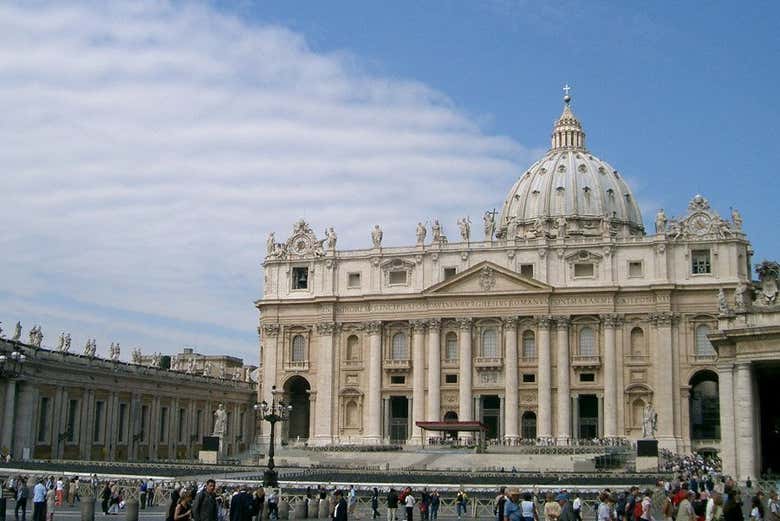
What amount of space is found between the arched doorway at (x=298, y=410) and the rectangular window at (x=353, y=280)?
1020 centimetres

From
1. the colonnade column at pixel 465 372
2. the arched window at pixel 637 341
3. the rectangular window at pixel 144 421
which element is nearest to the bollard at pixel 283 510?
the rectangular window at pixel 144 421

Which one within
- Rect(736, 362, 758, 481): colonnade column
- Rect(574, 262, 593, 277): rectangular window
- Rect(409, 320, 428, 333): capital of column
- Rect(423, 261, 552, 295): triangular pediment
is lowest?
Rect(736, 362, 758, 481): colonnade column

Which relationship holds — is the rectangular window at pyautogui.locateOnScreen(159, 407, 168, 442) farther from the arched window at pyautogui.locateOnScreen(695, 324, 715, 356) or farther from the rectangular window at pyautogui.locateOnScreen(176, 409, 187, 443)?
the arched window at pyautogui.locateOnScreen(695, 324, 715, 356)

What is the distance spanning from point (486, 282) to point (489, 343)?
516 centimetres

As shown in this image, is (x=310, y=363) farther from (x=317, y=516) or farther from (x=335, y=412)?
(x=317, y=516)

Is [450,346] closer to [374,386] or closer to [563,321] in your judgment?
[374,386]

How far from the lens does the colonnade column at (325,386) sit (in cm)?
9150

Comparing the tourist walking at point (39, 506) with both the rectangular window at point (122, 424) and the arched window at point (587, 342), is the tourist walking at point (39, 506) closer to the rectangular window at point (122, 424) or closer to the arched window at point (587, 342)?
the rectangular window at point (122, 424)

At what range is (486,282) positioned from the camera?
87.9 metres

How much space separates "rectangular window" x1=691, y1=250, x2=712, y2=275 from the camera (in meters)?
83.7

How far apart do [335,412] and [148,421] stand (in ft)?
62.1

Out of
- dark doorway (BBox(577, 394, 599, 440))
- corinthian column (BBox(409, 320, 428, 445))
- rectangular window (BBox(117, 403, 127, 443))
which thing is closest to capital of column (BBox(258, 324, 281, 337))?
corinthian column (BBox(409, 320, 428, 445))

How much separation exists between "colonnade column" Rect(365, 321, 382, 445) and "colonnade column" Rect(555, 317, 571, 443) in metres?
15.5

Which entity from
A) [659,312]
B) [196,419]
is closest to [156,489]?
[196,419]
